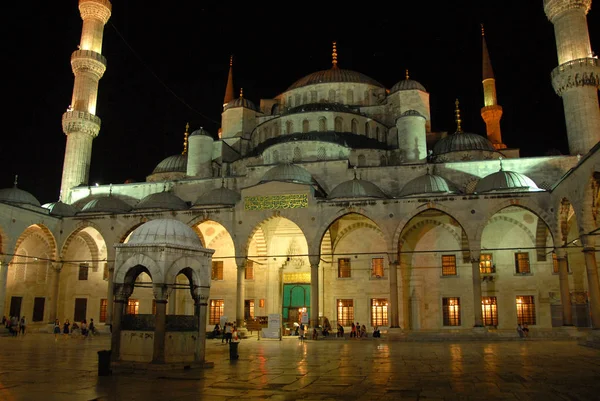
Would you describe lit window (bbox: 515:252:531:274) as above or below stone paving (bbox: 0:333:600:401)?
above

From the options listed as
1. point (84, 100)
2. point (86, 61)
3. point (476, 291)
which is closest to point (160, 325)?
point (476, 291)

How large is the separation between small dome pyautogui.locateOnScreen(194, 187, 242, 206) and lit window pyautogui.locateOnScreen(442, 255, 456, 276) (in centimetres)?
848

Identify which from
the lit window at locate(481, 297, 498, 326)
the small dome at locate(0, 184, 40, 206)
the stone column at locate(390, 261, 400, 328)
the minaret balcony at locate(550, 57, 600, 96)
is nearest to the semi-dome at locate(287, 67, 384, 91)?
the minaret balcony at locate(550, 57, 600, 96)

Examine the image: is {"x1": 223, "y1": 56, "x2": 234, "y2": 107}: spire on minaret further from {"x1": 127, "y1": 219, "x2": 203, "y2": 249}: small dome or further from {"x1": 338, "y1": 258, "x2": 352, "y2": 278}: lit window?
{"x1": 127, "y1": 219, "x2": 203, "y2": 249}: small dome

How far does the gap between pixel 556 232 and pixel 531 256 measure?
3189mm

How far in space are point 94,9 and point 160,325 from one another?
76.1ft

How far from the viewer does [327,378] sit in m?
7.65

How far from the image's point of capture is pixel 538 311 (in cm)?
1956

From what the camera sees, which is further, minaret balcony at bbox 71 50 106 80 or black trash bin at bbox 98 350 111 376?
minaret balcony at bbox 71 50 106 80

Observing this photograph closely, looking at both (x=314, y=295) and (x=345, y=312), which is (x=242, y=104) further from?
(x=314, y=295)

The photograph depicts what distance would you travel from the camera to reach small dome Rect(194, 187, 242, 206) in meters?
20.8

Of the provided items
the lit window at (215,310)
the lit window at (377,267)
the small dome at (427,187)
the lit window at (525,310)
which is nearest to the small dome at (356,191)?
the small dome at (427,187)

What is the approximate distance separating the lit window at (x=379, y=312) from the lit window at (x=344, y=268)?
4.86 ft

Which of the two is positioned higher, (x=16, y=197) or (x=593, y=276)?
(x=16, y=197)
